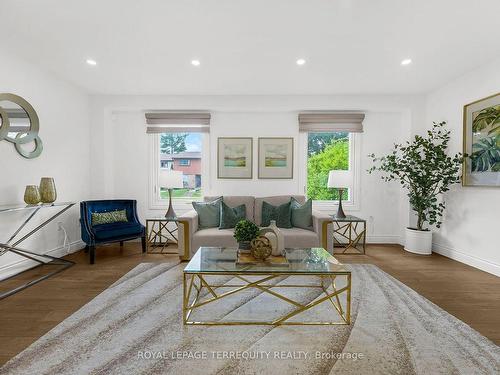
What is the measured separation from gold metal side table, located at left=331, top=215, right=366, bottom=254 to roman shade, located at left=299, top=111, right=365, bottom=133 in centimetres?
151

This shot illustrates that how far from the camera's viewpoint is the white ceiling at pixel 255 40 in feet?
7.02

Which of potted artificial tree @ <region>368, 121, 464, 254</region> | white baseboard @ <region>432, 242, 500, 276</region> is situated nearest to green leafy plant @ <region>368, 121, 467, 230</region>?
potted artificial tree @ <region>368, 121, 464, 254</region>

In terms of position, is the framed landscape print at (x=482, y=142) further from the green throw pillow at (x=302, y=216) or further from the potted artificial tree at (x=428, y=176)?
the green throw pillow at (x=302, y=216)

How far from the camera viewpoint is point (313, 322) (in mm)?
1968

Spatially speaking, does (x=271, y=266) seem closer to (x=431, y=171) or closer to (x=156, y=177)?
(x=431, y=171)

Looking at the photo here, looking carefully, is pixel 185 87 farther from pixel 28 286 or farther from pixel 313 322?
pixel 313 322

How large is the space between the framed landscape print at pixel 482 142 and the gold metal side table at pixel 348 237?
1546 millimetres

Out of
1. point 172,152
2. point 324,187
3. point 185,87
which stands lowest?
point 324,187

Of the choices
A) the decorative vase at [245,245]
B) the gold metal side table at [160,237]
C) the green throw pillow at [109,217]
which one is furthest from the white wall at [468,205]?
the green throw pillow at [109,217]

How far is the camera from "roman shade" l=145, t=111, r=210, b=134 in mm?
4355

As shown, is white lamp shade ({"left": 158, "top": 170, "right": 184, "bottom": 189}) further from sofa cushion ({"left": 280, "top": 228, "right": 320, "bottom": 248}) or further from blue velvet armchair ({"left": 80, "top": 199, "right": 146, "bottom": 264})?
sofa cushion ({"left": 280, "top": 228, "right": 320, "bottom": 248})

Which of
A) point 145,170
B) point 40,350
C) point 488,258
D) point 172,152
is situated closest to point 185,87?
point 172,152

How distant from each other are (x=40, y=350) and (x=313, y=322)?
1.87 m

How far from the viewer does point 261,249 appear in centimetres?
208
